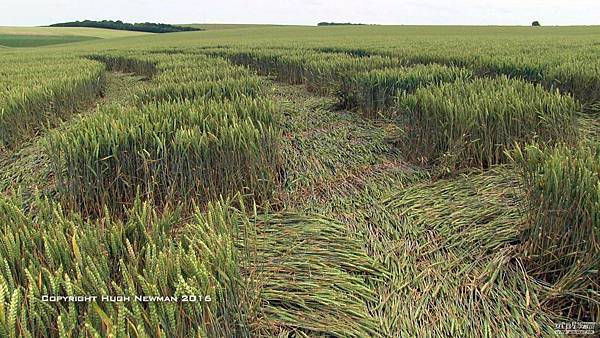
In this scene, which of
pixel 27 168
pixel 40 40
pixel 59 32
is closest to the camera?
pixel 27 168

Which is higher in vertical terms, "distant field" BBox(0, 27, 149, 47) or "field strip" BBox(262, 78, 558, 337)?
"distant field" BBox(0, 27, 149, 47)

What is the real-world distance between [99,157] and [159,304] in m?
1.59

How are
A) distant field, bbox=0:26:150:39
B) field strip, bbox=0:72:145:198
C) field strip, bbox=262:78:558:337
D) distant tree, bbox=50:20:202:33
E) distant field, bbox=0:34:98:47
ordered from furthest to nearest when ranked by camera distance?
distant tree, bbox=50:20:202:33 → distant field, bbox=0:26:150:39 → distant field, bbox=0:34:98:47 → field strip, bbox=0:72:145:198 → field strip, bbox=262:78:558:337

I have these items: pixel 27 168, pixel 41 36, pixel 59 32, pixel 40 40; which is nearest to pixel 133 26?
pixel 59 32

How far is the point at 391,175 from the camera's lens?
9.64 ft

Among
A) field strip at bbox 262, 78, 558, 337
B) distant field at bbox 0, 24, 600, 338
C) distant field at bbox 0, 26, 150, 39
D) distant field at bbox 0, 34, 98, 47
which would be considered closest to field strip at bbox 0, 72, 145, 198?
distant field at bbox 0, 24, 600, 338

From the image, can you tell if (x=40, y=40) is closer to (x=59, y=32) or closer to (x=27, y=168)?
(x=59, y=32)

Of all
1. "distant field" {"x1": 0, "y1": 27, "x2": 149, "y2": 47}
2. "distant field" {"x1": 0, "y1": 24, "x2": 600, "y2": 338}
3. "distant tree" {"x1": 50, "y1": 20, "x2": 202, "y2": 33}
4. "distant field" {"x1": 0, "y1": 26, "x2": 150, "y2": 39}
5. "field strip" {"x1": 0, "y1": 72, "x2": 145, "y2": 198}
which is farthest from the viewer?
"distant tree" {"x1": 50, "y1": 20, "x2": 202, "y2": 33}

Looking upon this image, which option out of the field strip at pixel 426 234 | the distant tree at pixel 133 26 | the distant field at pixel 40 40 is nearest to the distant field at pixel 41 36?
the distant field at pixel 40 40

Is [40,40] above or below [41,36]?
below

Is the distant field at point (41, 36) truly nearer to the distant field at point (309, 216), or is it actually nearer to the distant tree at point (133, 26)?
the distant tree at point (133, 26)

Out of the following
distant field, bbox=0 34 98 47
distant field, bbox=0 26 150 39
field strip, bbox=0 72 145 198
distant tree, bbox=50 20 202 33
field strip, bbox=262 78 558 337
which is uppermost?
distant tree, bbox=50 20 202 33

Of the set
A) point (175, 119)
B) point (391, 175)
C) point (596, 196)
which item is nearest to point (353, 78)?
point (391, 175)

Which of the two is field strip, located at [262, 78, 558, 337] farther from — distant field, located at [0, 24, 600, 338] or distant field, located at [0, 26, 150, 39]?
distant field, located at [0, 26, 150, 39]
